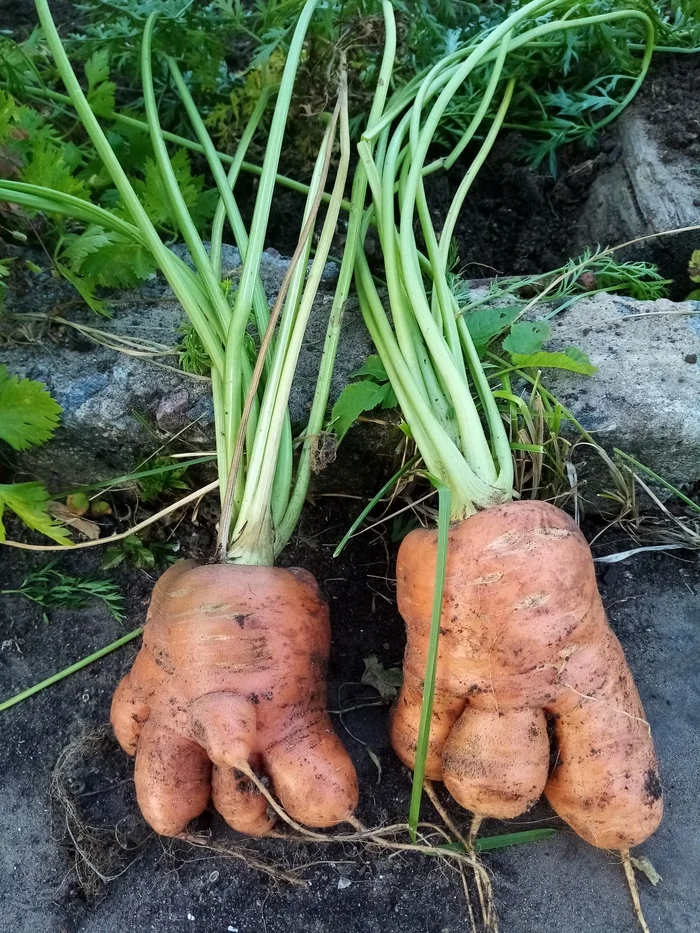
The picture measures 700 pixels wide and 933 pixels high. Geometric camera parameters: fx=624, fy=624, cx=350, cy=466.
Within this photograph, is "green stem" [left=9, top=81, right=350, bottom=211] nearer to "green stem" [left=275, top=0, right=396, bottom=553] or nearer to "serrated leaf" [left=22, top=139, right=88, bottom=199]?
"green stem" [left=275, top=0, right=396, bottom=553]

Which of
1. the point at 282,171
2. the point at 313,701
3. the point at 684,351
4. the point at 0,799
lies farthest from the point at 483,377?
the point at 0,799

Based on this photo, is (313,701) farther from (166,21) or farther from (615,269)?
(166,21)

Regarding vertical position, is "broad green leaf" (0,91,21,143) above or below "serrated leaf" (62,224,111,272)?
above

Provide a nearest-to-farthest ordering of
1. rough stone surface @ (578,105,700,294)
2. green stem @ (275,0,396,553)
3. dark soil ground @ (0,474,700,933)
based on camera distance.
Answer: dark soil ground @ (0,474,700,933)
green stem @ (275,0,396,553)
rough stone surface @ (578,105,700,294)

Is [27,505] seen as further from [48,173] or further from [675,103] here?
[675,103]

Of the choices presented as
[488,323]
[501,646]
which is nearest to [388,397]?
[488,323]

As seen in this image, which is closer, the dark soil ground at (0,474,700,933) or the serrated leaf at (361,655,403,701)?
the dark soil ground at (0,474,700,933)

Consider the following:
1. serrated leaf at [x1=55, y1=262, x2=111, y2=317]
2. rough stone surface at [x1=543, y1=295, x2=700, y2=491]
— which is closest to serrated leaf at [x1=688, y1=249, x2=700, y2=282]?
rough stone surface at [x1=543, y1=295, x2=700, y2=491]
